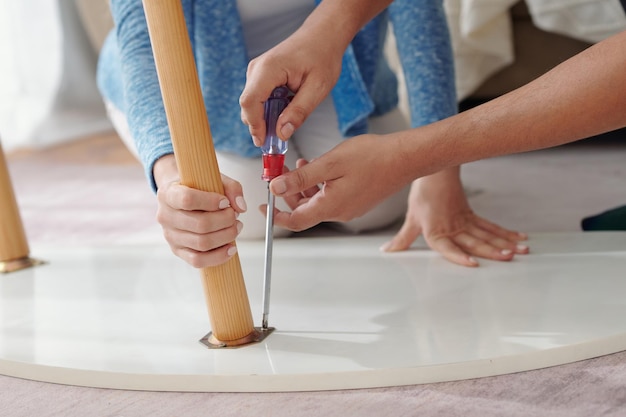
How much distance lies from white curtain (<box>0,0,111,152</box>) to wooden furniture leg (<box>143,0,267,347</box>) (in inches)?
78.0

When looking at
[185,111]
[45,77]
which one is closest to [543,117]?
[185,111]

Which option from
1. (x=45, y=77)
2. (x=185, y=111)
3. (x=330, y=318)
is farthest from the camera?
(x=45, y=77)

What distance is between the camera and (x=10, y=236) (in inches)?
50.3

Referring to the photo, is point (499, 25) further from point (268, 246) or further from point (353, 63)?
point (268, 246)

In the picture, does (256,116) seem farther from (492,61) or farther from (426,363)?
(492,61)

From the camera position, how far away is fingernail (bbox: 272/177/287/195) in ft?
2.79

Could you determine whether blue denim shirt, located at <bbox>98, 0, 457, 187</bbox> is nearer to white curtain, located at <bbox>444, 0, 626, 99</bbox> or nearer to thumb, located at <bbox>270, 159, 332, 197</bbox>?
thumb, located at <bbox>270, 159, 332, 197</bbox>

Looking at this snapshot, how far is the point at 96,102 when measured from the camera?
3.03 m

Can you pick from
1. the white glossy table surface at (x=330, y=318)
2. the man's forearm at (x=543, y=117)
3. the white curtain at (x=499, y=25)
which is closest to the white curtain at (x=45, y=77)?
the white curtain at (x=499, y=25)

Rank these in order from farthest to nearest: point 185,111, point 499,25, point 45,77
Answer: point 45,77 → point 499,25 → point 185,111

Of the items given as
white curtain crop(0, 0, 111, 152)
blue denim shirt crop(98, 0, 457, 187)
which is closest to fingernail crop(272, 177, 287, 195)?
blue denim shirt crop(98, 0, 457, 187)

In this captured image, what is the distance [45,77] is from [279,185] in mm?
2266

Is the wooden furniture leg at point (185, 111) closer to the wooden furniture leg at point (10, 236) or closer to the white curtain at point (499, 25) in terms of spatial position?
the wooden furniture leg at point (10, 236)

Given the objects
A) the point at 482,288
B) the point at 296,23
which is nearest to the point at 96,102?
the point at 296,23
